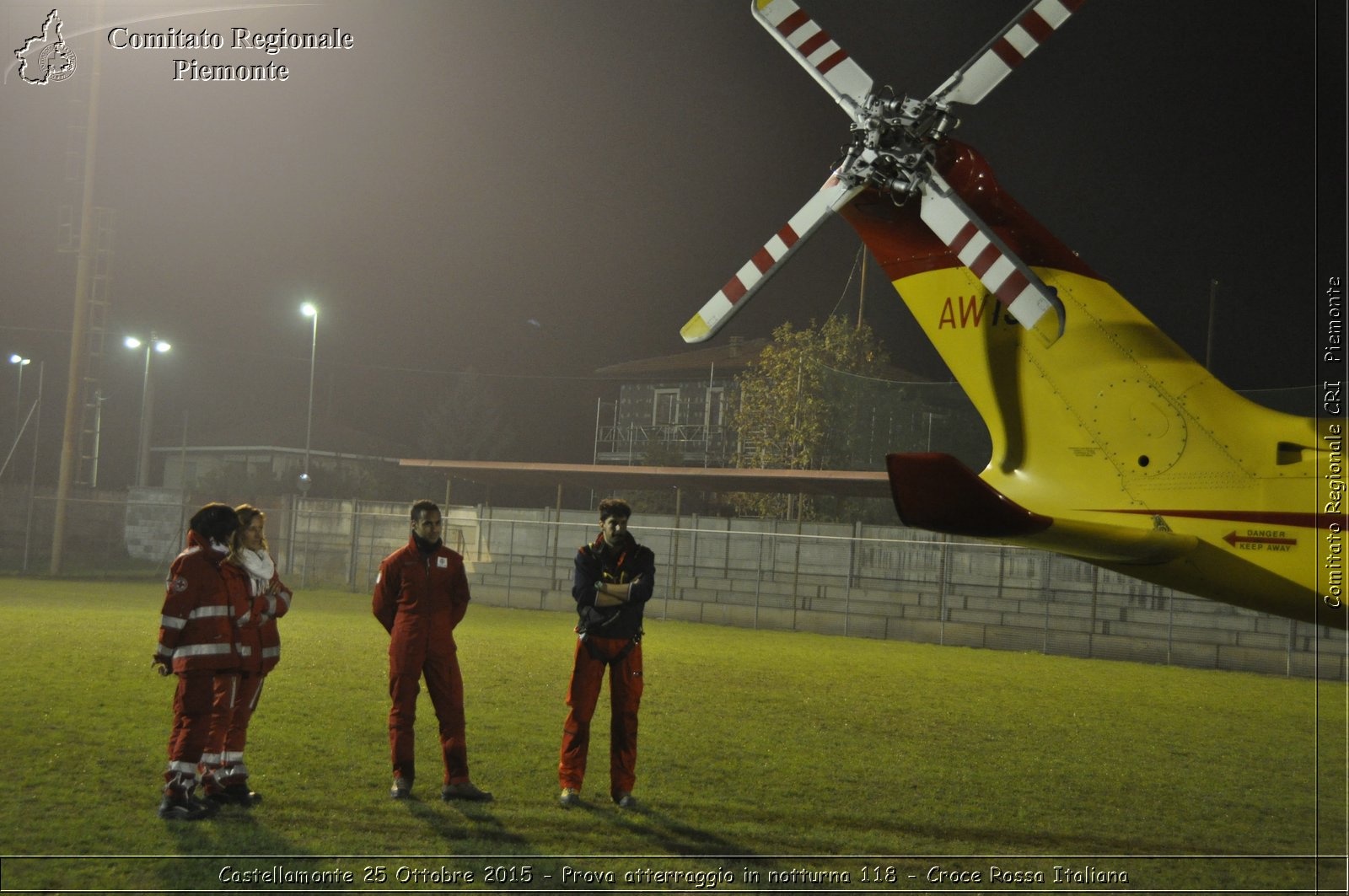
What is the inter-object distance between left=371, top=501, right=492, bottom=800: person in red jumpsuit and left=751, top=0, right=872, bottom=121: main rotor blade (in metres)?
3.54

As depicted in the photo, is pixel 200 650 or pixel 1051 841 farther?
pixel 1051 841

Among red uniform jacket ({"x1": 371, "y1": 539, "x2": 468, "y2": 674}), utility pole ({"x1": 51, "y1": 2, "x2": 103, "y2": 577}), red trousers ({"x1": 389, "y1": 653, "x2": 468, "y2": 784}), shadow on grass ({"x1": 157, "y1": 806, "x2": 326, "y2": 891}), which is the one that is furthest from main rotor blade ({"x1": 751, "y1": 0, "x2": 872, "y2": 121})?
utility pole ({"x1": 51, "y1": 2, "x2": 103, "y2": 577})

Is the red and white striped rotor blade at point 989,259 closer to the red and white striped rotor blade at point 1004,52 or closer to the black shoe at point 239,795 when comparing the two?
the red and white striped rotor blade at point 1004,52

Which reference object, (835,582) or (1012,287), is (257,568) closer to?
(1012,287)

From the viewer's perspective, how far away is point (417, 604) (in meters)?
6.73

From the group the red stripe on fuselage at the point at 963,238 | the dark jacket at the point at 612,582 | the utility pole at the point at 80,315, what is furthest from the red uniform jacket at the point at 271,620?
the utility pole at the point at 80,315

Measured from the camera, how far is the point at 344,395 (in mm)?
68625

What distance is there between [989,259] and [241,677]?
194 inches

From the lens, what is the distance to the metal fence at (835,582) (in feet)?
59.7

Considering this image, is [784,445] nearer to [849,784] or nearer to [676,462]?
[676,462]

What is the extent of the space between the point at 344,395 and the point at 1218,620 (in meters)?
59.4

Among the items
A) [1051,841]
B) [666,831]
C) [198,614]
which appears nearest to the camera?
[198,614]

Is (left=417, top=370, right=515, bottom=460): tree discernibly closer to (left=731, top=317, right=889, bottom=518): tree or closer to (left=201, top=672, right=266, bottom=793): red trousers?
(left=731, top=317, right=889, bottom=518): tree

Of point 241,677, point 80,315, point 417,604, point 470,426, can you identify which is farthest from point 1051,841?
point 470,426
